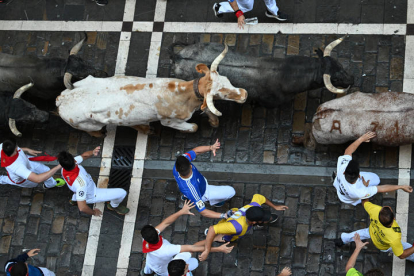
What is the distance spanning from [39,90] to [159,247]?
198 inches

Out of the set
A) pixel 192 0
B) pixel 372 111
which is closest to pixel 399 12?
pixel 372 111

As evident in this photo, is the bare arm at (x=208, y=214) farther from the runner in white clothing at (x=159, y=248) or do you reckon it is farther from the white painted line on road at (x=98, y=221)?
the white painted line on road at (x=98, y=221)

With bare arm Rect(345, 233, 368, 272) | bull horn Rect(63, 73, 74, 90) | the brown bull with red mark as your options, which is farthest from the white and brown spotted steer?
bare arm Rect(345, 233, 368, 272)

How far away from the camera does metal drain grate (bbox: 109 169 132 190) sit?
10.3 meters

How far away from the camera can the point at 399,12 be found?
1030 cm

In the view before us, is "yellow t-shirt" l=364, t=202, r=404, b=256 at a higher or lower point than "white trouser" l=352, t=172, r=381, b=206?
lower

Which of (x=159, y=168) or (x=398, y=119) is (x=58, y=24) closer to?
(x=159, y=168)

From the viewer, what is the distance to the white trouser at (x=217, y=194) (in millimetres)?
8875

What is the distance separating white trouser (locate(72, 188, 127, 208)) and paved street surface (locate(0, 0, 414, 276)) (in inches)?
22.2

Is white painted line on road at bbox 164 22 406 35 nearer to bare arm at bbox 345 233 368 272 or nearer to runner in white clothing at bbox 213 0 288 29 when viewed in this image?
runner in white clothing at bbox 213 0 288 29

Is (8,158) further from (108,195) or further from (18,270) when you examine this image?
(18,270)

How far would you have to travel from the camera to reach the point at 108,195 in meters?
9.34

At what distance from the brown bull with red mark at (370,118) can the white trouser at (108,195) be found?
13.4 feet

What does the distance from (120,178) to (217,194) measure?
8.24ft
